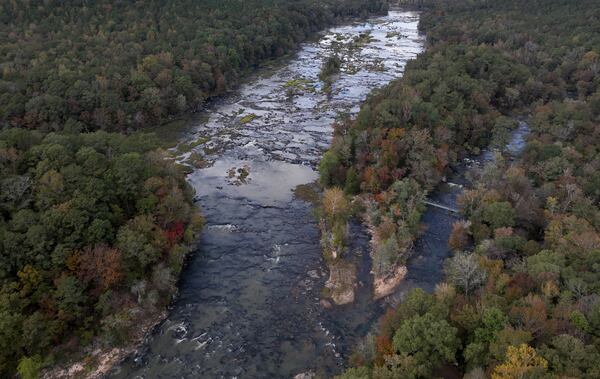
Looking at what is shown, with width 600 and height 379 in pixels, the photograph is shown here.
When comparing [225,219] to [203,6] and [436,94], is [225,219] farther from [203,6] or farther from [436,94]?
[203,6]

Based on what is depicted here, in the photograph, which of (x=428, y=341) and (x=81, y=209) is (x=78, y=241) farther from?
(x=428, y=341)

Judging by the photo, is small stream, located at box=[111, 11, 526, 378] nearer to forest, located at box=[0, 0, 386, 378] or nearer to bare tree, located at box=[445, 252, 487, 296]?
forest, located at box=[0, 0, 386, 378]

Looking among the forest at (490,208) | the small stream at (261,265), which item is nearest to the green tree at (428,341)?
the forest at (490,208)

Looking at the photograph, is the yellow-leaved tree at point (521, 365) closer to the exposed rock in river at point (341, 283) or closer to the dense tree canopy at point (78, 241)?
the exposed rock in river at point (341, 283)

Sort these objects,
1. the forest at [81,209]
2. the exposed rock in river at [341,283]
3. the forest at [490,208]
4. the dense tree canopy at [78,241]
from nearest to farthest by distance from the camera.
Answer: the forest at [490,208] < the dense tree canopy at [78,241] < the forest at [81,209] < the exposed rock in river at [341,283]

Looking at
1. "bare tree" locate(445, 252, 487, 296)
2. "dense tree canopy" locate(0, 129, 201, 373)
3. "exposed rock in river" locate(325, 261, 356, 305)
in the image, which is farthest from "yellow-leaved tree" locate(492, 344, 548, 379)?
"dense tree canopy" locate(0, 129, 201, 373)

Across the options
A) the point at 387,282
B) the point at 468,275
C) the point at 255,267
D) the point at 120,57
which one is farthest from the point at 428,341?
the point at 120,57
